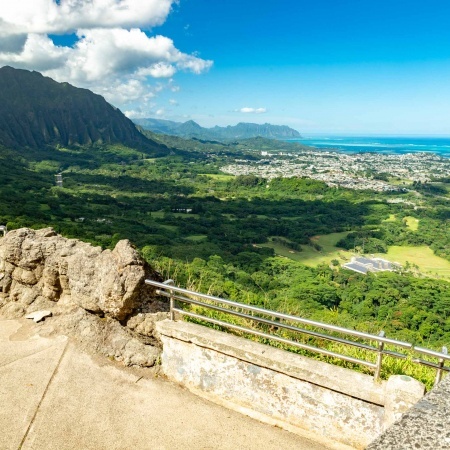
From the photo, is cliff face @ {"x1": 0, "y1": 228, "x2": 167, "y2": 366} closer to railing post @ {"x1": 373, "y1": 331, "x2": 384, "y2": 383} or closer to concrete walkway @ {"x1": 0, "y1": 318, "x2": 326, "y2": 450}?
concrete walkway @ {"x1": 0, "y1": 318, "x2": 326, "y2": 450}

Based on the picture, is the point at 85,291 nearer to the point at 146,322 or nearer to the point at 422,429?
the point at 146,322

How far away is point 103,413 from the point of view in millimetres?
4008

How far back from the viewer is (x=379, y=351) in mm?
3455

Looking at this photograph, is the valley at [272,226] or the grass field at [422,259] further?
the grass field at [422,259]

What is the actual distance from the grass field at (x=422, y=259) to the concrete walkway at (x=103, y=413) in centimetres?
5881

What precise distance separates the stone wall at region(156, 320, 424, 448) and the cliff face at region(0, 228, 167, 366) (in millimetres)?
548

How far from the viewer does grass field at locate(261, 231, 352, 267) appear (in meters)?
60.6

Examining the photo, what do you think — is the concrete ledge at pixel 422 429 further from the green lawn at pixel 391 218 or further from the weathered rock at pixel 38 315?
the green lawn at pixel 391 218

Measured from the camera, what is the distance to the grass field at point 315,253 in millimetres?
60594

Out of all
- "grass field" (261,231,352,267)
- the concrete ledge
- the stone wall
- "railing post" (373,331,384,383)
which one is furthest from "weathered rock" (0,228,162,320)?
"grass field" (261,231,352,267)

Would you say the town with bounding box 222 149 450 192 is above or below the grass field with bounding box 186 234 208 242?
above

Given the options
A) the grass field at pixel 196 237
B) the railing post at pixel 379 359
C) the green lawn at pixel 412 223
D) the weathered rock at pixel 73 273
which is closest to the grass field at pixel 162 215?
the grass field at pixel 196 237

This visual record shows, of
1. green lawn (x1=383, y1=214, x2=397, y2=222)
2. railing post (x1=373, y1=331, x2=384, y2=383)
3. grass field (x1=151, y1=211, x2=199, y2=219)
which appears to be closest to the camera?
railing post (x1=373, y1=331, x2=384, y2=383)

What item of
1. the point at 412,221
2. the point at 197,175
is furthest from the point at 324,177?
the point at 412,221
